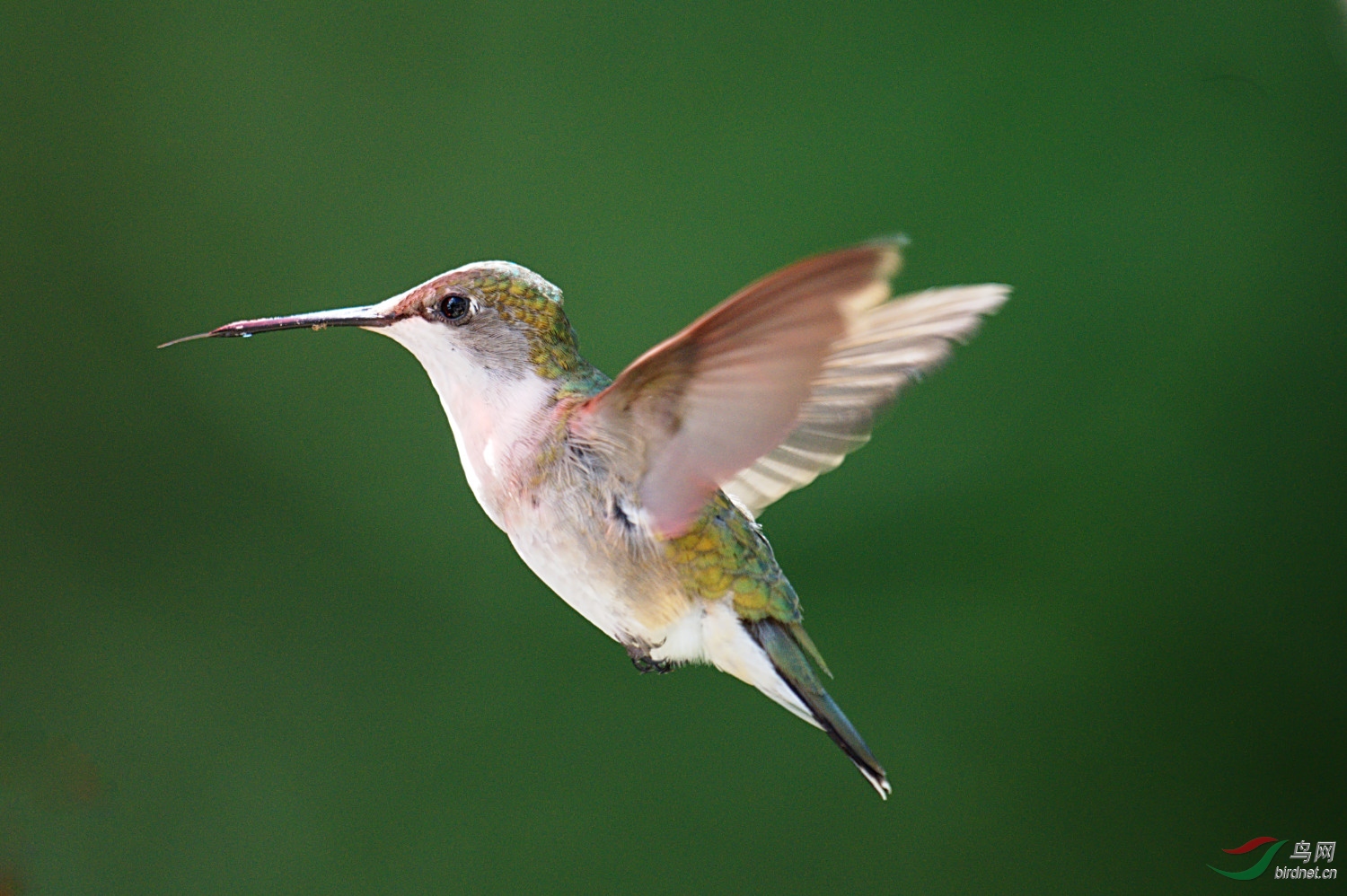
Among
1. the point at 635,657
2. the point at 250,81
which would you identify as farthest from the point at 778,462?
the point at 250,81

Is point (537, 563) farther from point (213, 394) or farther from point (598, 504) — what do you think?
point (213, 394)

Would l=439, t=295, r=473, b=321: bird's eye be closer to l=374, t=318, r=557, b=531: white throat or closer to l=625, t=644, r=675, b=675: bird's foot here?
l=374, t=318, r=557, b=531: white throat

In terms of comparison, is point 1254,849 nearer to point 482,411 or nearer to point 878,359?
point 878,359

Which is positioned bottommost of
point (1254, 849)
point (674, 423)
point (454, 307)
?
point (1254, 849)

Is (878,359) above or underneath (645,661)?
above

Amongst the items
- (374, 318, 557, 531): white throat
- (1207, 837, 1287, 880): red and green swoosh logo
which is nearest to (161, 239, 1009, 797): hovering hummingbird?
(374, 318, 557, 531): white throat

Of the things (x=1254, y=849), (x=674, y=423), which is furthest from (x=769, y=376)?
(x=1254, y=849)
